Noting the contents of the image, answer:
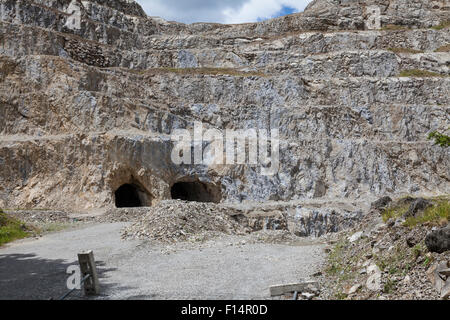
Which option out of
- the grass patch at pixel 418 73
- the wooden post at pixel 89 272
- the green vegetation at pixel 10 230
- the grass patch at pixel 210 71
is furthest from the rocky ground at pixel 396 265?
the grass patch at pixel 418 73

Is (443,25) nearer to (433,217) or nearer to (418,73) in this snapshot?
(418,73)

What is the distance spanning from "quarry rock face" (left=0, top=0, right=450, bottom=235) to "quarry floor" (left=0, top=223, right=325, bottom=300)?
1235 cm

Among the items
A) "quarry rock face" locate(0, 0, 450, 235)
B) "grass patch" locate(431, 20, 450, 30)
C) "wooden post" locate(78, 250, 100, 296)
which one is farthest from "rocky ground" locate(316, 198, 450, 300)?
"grass patch" locate(431, 20, 450, 30)

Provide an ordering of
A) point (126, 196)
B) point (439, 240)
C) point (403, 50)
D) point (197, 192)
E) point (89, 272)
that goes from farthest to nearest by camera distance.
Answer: point (403, 50), point (126, 196), point (197, 192), point (89, 272), point (439, 240)

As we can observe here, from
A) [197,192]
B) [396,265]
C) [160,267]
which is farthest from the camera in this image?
[197,192]

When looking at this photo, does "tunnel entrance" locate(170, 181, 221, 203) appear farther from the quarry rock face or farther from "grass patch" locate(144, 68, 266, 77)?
"grass patch" locate(144, 68, 266, 77)

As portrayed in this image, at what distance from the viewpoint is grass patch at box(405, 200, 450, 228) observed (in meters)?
8.76

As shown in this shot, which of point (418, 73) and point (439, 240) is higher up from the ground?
point (418, 73)

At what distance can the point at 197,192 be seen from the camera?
115 ft

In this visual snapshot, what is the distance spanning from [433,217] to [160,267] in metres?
7.94

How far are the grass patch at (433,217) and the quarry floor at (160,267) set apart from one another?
10.1ft

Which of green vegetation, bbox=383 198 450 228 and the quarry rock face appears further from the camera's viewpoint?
the quarry rock face

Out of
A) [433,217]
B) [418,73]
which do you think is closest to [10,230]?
[433,217]

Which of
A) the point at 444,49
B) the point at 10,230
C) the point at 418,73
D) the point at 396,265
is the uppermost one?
the point at 444,49
